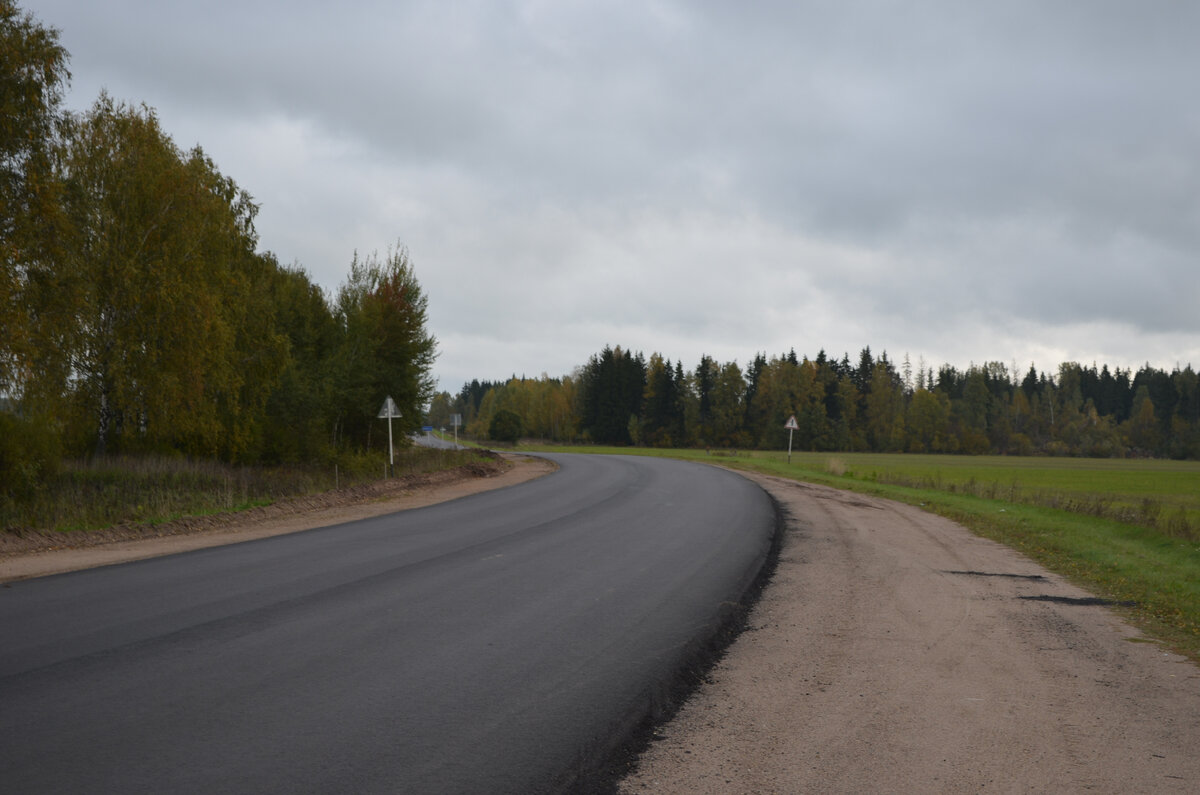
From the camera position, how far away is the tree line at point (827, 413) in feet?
351

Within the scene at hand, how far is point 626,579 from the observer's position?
9133 mm

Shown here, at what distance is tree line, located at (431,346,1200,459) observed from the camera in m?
107

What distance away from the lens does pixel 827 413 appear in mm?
115562

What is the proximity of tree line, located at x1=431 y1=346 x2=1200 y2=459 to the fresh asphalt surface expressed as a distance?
9270cm

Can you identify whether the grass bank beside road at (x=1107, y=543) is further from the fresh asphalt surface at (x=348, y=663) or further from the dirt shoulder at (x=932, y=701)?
the fresh asphalt surface at (x=348, y=663)

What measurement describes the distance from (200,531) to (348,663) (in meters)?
9.53

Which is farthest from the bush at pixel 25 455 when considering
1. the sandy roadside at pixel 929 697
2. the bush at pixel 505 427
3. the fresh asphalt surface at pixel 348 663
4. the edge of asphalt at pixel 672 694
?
the bush at pixel 505 427

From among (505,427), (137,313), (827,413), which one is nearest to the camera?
(137,313)

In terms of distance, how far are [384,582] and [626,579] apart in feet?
9.98

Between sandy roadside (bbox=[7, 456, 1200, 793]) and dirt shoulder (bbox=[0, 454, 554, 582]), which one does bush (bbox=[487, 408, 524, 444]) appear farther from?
sandy roadside (bbox=[7, 456, 1200, 793])

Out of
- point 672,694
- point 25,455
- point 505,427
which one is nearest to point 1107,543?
point 672,694

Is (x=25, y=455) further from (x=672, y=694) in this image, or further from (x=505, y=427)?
(x=505, y=427)

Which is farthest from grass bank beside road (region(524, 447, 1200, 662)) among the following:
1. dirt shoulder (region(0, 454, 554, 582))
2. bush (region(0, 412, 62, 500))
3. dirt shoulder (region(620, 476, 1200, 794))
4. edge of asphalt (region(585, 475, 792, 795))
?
bush (region(0, 412, 62, 500))

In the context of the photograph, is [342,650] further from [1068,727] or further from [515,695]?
[1068,727]
